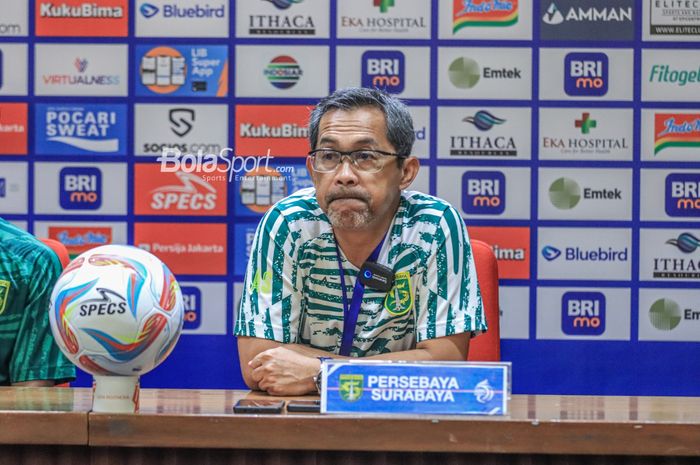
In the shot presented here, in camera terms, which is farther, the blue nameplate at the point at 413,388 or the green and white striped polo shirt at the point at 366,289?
the green and white striped polo shirt at the point at 366,289

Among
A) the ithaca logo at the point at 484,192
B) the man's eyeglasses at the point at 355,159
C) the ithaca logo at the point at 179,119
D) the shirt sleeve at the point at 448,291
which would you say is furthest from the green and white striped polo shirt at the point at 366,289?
the ithaca logo at the point at 179,119

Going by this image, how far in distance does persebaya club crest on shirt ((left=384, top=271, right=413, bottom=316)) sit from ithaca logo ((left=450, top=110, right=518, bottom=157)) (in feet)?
4.45

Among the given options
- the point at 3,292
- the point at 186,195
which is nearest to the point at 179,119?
the point at 186,195

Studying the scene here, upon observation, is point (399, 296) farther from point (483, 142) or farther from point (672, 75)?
point (672, 75)

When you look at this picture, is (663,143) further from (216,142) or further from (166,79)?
(166,79)

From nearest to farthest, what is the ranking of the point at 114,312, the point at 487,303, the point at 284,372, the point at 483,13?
1. the point at 114,312
2. the point at 284,372
3. the point at 487,303
4. the point at 483,13

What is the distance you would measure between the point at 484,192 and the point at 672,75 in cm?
80

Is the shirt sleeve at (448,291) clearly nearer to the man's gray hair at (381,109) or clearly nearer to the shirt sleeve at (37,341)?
the man's gray hair at (381,109)

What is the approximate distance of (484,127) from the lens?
3.10 m

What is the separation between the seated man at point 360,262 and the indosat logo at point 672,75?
156cm

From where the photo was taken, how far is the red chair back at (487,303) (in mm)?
2059

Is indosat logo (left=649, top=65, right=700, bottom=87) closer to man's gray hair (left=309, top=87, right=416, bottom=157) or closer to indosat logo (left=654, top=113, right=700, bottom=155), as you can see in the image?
indosat logo (left=654, top=113, right=700, bottom=155)

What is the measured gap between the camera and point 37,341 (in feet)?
5.92

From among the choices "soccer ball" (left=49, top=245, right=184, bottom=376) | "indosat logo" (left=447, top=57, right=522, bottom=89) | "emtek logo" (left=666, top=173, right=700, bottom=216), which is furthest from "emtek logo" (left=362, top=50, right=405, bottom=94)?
"soccer ball" (left=49, top=245, right=184, bottom=376)
